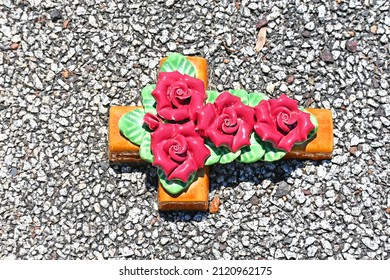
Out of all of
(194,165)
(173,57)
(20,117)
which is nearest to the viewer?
(194,165)

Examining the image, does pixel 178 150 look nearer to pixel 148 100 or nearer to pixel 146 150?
pixel 146 150

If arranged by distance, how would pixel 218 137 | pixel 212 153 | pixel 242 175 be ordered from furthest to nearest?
pixel 242 175 → pixel 212 153 → pixel 218 137

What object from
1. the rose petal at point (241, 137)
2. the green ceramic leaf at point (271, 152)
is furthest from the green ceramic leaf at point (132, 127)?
the green ceramic leaf at point (271, 152)

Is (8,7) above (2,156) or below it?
above

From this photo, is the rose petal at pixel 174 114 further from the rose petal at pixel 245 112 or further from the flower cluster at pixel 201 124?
the rose petal at pixel 245 112

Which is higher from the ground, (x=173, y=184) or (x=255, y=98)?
(x=255, y=98)

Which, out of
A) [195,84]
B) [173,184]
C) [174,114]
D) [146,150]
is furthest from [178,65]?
[173,184]
